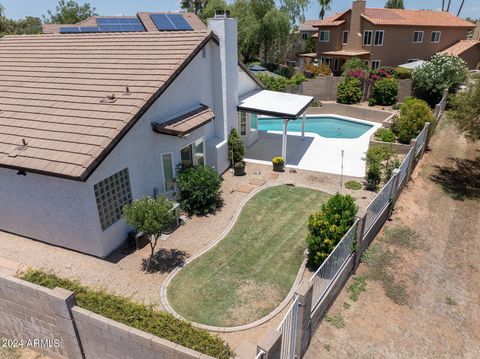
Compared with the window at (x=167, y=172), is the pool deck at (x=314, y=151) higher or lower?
lower

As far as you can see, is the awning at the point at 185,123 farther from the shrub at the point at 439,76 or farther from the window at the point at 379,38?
the window at the point at 379,38

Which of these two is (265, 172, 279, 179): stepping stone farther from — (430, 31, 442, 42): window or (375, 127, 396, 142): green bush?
(430, 31, 442, 42): window

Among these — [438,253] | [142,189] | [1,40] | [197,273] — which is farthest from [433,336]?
[1,40]

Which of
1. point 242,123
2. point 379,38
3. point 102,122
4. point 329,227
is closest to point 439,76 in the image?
point 379,38

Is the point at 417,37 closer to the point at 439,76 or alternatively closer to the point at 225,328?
the point at 439,76

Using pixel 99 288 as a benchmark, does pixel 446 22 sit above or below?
above

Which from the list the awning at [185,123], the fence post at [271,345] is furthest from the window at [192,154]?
the fence post at [271,345]

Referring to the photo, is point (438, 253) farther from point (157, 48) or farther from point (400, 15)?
point (400, 15)
